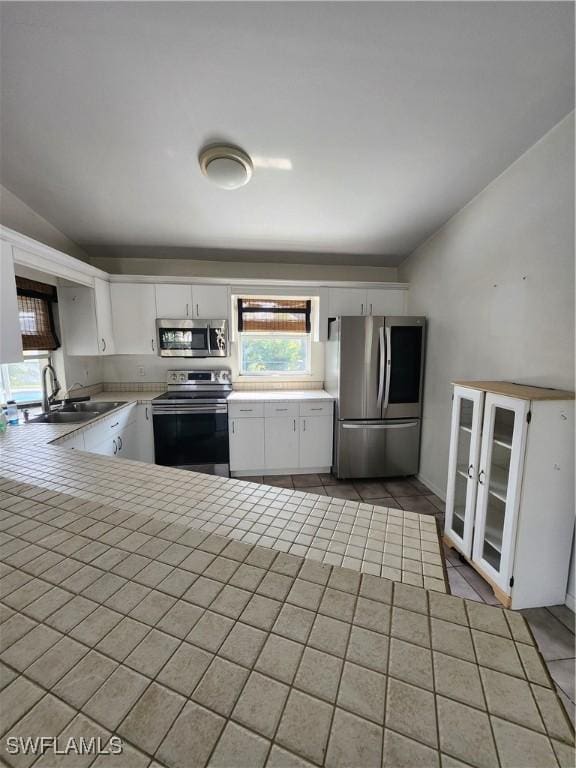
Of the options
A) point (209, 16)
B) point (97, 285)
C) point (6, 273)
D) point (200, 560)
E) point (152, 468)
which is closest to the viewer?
point (200, 560)

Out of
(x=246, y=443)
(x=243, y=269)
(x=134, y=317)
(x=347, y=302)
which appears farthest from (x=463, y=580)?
(x=134, y=317)

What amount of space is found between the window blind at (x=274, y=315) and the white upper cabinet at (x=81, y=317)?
1.48 meters

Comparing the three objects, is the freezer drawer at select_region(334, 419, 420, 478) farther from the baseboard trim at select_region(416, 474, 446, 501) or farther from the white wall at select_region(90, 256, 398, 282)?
the white wall at select_region(90, 256, 398, 282)

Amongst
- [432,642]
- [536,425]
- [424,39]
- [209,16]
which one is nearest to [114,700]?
[432,642]

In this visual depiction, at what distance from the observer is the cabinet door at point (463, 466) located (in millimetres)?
2002

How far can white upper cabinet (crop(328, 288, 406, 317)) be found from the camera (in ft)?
11.6

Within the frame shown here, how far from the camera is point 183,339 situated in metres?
3.48

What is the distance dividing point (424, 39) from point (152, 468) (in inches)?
89.5

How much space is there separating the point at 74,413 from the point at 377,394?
2.85 meters

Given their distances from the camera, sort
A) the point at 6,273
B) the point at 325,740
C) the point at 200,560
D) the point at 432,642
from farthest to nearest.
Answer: the point at 6,273
the point at 200,560
the point at 432,642
the point at 325,740

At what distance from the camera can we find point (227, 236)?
3.17m

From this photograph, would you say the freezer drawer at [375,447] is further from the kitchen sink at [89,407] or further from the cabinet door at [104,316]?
the cabinet door at [104,316]

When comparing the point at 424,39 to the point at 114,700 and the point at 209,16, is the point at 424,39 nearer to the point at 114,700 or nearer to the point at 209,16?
the point at 209,16

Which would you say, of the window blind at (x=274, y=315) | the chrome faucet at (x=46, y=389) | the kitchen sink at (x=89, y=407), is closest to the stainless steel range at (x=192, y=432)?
the kitchen sink at (x=89, y=407)
